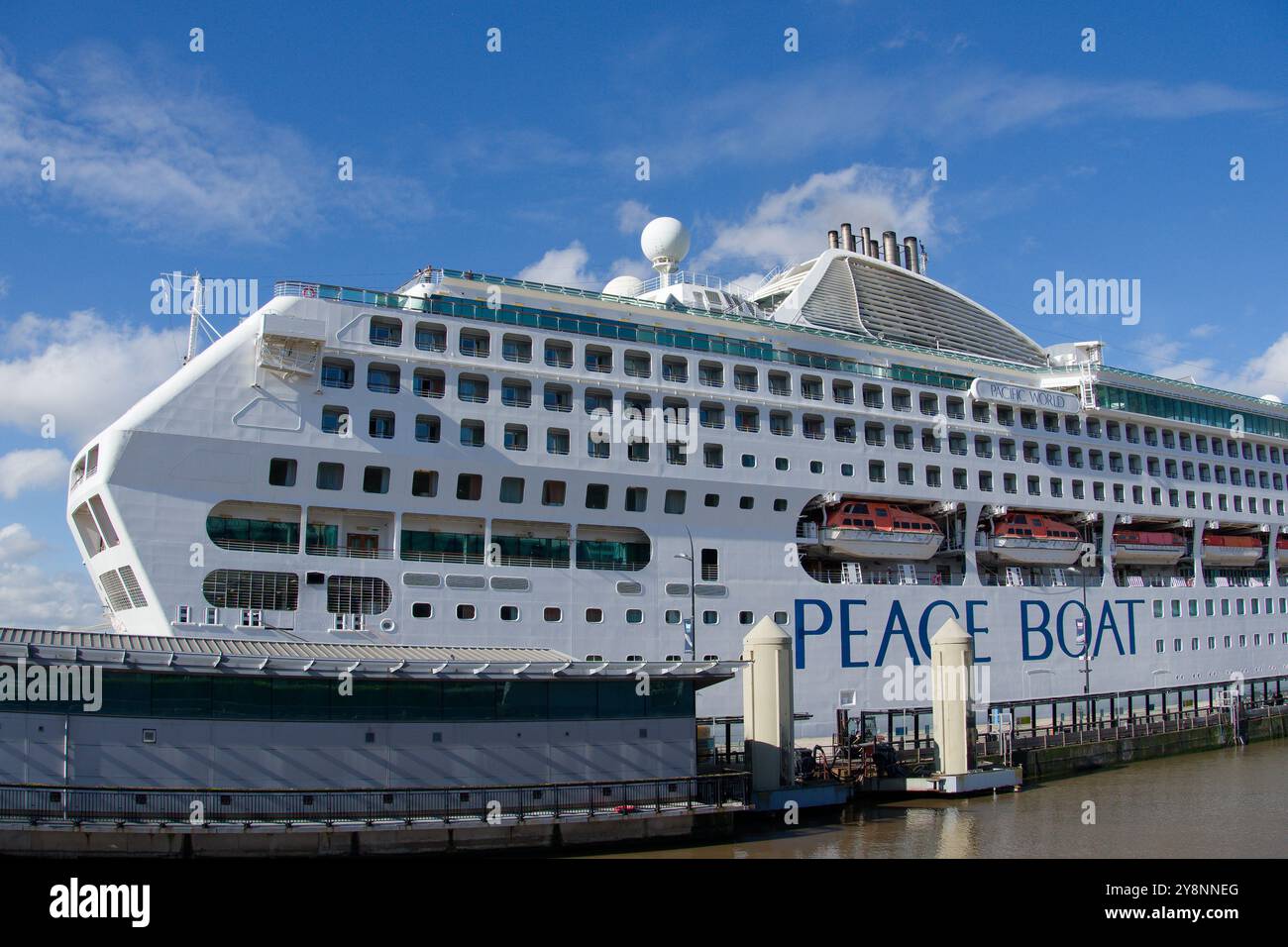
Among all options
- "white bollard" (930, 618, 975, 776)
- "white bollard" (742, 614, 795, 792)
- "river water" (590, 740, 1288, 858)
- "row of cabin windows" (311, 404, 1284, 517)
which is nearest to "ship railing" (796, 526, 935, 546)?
"row of cabin windows" (311, 404, 1284, 517)

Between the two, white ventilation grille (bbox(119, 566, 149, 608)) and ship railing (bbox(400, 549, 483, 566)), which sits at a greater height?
ship railing (bbox(400, 549, 483, 566))

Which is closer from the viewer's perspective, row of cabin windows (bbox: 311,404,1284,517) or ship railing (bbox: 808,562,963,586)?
row of cabin windows (bbox: 311,404,1284,517)

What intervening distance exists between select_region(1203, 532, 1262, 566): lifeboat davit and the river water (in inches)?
666

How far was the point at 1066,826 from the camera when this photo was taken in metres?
27.2

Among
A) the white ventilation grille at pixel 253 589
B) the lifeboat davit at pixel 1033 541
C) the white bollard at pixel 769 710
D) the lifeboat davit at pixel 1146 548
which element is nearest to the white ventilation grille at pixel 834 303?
the lifeboat davit at pixel 1033 541

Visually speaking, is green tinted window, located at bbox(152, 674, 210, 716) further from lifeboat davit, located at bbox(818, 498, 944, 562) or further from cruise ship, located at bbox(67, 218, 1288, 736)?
lifeboat davit, located at bbox(818, 498, 944, 562)

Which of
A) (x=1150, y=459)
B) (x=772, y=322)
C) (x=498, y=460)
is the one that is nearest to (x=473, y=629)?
(x=498, y=460)

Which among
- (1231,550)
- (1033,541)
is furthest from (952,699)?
(1231,550)

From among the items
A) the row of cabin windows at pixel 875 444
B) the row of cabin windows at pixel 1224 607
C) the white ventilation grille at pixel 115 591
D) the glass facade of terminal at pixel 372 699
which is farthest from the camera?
the row of cabin windows at pixel 1224 607

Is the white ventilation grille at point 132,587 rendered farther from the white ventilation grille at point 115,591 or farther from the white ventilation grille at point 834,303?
the white ventilation grille at point 834,303

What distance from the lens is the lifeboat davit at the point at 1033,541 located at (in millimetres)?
42281

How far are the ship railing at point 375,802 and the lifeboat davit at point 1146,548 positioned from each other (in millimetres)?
28190

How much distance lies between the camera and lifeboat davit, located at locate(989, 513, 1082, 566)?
4228cm
